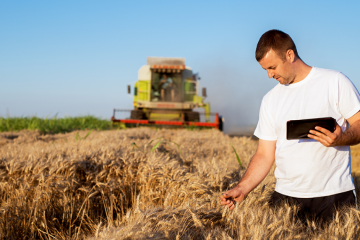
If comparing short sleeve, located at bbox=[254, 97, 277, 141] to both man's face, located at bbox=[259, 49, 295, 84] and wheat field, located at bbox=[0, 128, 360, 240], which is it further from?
wheat field, located at bbox=[0, 128, 360, 240]

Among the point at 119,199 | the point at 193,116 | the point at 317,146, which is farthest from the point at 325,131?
the point at 193,116

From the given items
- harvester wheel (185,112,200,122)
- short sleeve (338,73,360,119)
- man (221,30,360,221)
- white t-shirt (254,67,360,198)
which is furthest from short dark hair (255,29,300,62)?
harvester wheel (185,112,200,122)

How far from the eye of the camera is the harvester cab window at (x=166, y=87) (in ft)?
46.2

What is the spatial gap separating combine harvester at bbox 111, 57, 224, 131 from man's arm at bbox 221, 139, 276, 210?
11.3 meters

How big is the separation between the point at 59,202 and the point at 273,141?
6.75 ft

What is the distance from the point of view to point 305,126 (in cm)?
172

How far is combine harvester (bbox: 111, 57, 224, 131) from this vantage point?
1359cm

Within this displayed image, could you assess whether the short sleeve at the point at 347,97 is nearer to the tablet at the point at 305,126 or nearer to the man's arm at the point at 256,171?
the tablet at the point at 305,126

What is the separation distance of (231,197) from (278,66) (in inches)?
36.2

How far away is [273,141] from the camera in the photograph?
215cm

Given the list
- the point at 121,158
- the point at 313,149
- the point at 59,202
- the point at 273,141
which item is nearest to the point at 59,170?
the point at 59,202

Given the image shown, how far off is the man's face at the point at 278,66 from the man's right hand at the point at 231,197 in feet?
2.63

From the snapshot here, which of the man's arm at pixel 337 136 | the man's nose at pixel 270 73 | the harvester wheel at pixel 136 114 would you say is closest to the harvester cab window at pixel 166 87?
the harvester wheel at pixel 136 114

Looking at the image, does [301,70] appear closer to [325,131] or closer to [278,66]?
[278,66]
